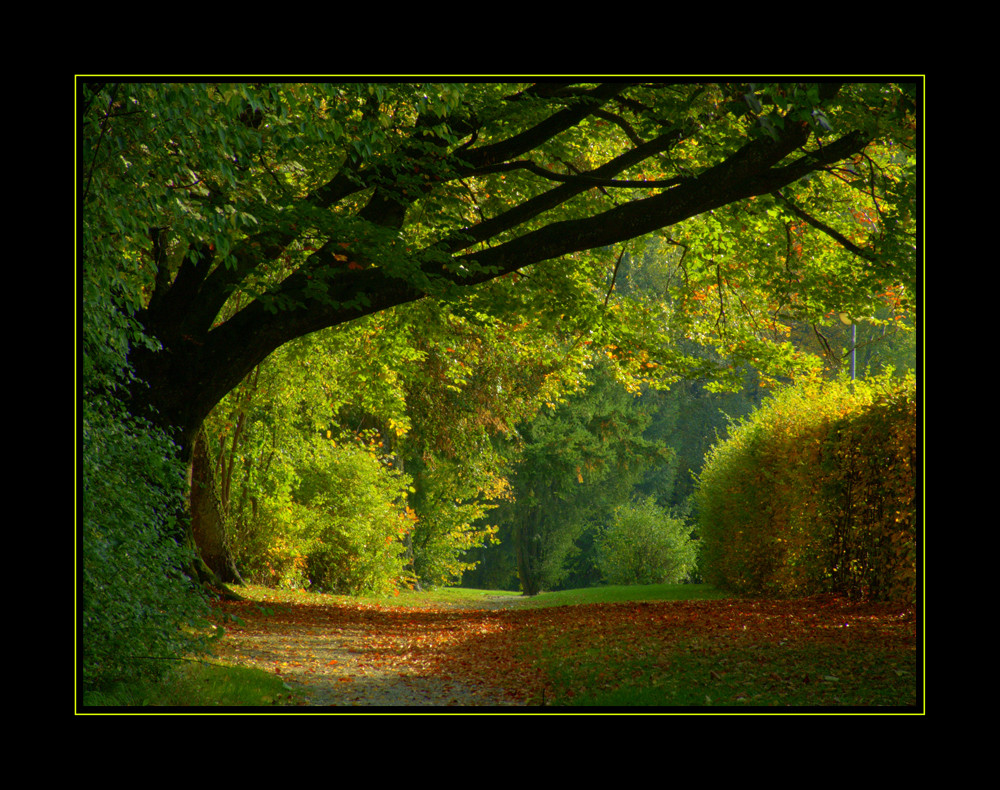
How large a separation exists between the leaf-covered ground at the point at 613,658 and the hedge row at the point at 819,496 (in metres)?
0.70

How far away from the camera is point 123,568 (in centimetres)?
500

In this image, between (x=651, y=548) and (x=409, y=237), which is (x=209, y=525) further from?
(x=651, y=548)

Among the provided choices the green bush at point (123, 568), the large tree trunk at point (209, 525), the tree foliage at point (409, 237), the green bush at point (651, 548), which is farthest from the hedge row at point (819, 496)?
the large tree trunk at point (209, 525)

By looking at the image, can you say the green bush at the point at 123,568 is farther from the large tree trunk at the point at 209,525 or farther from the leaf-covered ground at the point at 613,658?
the large tree trunk at the point at 209,525

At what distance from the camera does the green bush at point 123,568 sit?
15.5 feet

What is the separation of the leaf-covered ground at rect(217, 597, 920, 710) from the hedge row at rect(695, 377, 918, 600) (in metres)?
0.70

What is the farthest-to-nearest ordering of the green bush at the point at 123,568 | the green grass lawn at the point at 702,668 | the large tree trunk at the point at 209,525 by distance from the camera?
1. the large tree trunk at the point at 209,525
2. the green grass lawn at the point at 702,668
3. the green bush at the point at 123,568

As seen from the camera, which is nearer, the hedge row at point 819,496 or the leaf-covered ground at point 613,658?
the leaf-covered ground at point 613,658

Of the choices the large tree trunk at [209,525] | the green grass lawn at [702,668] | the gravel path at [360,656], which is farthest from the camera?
the large tree trunk at [209,525]

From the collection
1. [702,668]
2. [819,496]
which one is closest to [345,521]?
[819,496]

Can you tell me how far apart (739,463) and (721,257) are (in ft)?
13.2

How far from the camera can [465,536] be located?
24.2 m

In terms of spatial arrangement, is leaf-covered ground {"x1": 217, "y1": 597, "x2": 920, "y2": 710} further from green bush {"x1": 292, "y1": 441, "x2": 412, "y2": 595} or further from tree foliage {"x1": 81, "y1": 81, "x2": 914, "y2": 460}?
green bush {"x1": 292, "y1": 441, "x2": 412, "y2": 595}

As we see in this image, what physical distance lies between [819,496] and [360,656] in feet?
21.5
